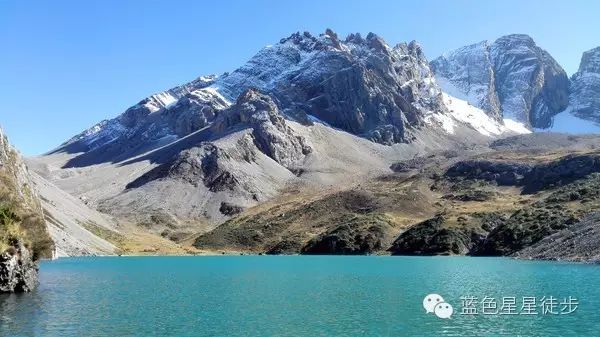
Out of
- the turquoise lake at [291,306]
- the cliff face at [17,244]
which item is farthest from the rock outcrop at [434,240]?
the cliff face at [17,244]

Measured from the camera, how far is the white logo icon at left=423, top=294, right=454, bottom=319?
49.1m

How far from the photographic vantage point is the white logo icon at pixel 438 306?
4907cm

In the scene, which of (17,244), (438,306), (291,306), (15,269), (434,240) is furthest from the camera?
(434,240)

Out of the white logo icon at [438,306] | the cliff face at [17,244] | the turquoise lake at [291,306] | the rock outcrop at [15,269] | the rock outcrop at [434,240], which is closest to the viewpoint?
the turquoise lake at [291,306]

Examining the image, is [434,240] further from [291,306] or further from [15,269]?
[15,269]

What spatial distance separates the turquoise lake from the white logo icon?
2.47 feet

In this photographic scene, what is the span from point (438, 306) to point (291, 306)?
13.8m

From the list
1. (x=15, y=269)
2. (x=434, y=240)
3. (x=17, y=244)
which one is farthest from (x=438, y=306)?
(x=434, y=240)

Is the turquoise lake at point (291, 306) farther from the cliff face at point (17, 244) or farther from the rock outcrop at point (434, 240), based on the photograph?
the rock outcrop at point (434, 240)

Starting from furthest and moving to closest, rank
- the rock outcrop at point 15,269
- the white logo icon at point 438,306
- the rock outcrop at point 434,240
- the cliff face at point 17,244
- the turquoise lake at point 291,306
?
the rock outcrop at point 434,240
the cliff face at point 17,244
the rock outcrop at point 15,269
the white logo icon at point 438,306
the turquoise lake at point 291,306

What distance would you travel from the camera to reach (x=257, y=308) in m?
53.6

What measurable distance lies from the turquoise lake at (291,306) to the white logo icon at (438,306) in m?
0.75

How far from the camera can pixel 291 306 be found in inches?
2149

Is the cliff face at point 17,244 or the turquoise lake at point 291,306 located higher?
the cliff face at point 17,244
